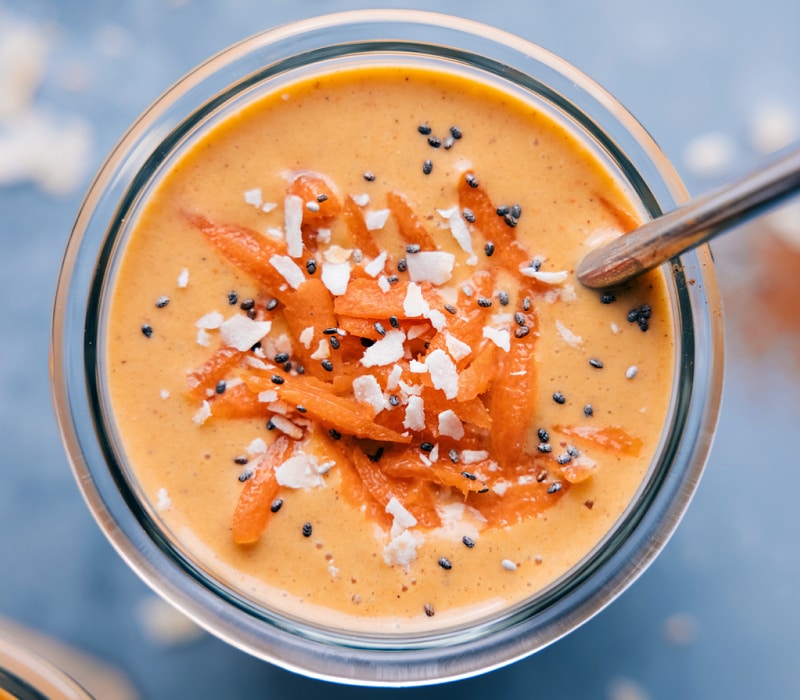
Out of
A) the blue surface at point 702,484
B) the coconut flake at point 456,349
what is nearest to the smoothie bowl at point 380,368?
the coconut flake at point 456,349

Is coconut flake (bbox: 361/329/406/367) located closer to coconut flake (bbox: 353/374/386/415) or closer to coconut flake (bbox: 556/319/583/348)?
coconut flake (bbox: 353/374/386/415)

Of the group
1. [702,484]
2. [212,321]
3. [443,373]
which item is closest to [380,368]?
[443,373]

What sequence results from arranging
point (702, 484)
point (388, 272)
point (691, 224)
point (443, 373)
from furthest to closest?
point (702, 484) → point (388, 272) → point (443, 373) → point (691, 224)

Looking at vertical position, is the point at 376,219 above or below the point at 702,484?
above

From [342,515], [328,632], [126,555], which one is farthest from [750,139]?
[126,555]

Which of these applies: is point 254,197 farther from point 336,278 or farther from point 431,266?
point 431,266

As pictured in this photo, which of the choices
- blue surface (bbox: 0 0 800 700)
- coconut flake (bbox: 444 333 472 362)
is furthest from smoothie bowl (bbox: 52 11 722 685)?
blue surface (bbox: 0 0 800 700)

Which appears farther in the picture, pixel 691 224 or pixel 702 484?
pixel 702 484

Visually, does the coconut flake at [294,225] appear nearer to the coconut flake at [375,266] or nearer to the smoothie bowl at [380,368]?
the smoothie bowl at [380,368]

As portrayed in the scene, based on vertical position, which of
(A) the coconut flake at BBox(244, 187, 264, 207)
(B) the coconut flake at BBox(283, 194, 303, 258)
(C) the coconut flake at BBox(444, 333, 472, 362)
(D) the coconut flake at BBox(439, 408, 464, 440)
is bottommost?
(D) the coconut flake at BBox(439, 408, 464, 440)
